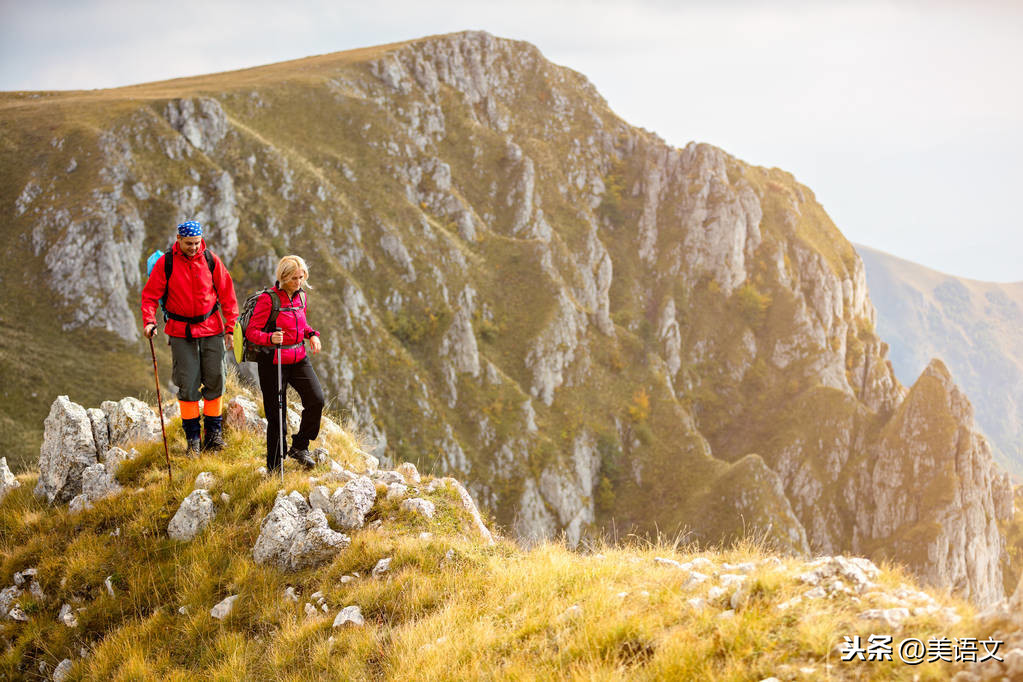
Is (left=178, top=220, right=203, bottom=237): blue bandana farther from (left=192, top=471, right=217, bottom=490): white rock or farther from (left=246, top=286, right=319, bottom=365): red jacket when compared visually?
(left=192, top=471, right=217, bottom=490): white rock

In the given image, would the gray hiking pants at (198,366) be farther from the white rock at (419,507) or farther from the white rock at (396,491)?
the white rock at (419,507)

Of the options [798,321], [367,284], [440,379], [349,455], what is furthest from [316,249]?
[798,321]

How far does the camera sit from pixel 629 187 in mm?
137500

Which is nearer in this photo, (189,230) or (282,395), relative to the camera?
(189,230)

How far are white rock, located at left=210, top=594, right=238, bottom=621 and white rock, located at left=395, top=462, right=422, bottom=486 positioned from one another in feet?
10.0

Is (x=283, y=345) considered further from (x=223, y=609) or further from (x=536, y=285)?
(x=536, y=285)

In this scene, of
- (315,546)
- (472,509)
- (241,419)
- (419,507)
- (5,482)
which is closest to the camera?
(315,546)

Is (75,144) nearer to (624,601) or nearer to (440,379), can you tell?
(440,379)

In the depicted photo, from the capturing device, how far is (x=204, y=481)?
27.9ft

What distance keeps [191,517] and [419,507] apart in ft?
10.9

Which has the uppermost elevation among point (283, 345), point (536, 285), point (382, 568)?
point (536, 285)

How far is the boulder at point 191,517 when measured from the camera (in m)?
7.76

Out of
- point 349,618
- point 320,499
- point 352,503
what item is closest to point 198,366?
point 320,499

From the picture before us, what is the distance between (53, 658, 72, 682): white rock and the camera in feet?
20.1
